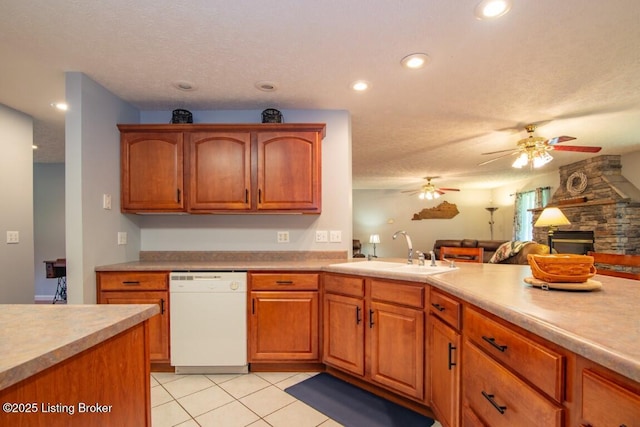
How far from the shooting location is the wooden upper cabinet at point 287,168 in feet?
8.55

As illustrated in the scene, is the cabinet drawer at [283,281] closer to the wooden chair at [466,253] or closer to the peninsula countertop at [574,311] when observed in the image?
the peninsula countertop at [574,311]

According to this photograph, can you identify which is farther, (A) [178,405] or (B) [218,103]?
(B) [218,103]

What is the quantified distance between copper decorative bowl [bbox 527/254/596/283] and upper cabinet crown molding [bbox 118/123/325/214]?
5.53 ft

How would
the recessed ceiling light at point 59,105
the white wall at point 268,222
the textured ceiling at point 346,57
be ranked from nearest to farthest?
the textured ceiling at point 346,57 < the recessed ceiling light at point 59,105 < the white wall at point 268,222

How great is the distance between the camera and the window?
654 cm

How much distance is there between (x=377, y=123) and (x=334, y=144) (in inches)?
28.0

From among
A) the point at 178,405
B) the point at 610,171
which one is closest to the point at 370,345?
the point at 178,405

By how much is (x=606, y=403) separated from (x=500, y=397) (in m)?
0.45

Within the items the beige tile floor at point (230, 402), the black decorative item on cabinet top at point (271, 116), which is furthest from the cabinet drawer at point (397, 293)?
the black decorative item on cabinet top at point (271, 116)

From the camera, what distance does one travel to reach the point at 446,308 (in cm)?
155

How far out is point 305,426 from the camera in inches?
68.1

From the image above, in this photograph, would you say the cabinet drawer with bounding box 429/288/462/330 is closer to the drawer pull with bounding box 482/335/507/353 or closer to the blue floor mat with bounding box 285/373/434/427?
the drawer pull with bounding box 482/335/507/353

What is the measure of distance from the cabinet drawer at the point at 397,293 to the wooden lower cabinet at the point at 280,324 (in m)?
0.57

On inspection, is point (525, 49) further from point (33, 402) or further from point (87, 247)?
point (87, 247)
